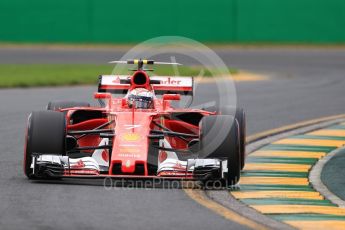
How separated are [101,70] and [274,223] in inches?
917

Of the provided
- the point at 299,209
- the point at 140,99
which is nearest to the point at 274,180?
the point at 140,99

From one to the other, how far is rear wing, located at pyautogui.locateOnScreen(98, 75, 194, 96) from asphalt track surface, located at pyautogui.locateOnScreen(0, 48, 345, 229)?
1435mm

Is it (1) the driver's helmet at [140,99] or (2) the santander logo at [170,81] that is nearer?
(1) the driver's helmet at [140,99]

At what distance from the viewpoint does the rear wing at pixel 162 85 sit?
14844 mm

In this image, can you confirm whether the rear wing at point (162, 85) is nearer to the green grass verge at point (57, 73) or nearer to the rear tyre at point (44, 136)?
the rear tyre at point (44, 136)

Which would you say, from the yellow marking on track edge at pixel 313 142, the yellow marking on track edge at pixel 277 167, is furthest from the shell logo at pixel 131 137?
the yellow marking on track edge at pixel 313 142

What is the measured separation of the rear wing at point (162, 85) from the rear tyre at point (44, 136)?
2.14m

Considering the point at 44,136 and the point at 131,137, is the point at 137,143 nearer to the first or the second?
the point at 131,137

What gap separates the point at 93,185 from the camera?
12.3m

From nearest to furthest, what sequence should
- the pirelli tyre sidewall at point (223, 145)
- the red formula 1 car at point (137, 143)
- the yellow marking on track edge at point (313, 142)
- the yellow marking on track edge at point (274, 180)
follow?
the red formula 1 car at point (137, 143), the pirelli tyre sidewall at point (223, 145), the yellow marking on track edge at point (274, 180), the yellow marking on track edge at point (313, 142)

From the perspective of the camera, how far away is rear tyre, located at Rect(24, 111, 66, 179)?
12562 mm

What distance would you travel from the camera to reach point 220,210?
10883 millimetres

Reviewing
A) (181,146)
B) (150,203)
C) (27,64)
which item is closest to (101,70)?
(27,64)

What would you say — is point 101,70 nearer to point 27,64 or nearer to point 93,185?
point 27,64
